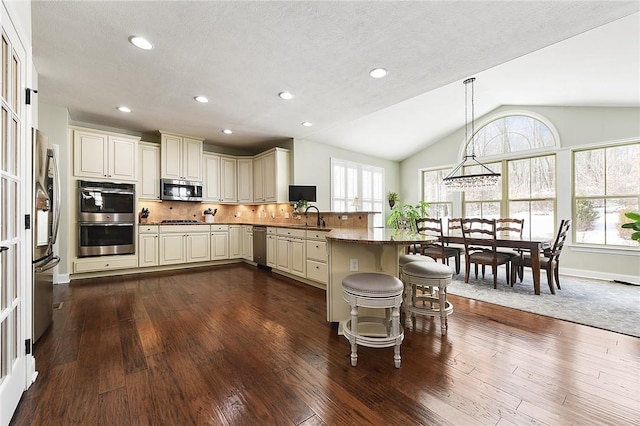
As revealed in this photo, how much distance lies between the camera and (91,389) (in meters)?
1.65

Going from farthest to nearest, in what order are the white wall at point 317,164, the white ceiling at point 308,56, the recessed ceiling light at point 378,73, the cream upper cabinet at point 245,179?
the cream upper cabinet at point 245,179, the white wall at point 317,164, the recessed ceiling light at point 378,73, the white ceiling at point 308,56

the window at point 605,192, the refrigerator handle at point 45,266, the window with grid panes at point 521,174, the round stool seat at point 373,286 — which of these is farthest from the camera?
the window with grid panes at point 521,174

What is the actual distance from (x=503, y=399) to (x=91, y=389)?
2.47 meters

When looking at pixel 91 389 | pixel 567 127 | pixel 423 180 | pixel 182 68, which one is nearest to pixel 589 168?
pixel 567 127

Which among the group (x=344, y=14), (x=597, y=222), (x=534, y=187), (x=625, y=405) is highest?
(x=344, y=14)

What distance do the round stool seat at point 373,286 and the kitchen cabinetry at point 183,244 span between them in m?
4.20

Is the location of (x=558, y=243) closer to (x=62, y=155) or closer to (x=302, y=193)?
(x=302, y=193)

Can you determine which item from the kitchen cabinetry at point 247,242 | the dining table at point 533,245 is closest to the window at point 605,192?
the dining table at point 533,245

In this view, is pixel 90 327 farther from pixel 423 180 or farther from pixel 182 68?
pixel 423 180

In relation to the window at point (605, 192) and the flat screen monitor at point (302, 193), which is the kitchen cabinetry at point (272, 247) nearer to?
the flat screen monitor at point (302, 193)

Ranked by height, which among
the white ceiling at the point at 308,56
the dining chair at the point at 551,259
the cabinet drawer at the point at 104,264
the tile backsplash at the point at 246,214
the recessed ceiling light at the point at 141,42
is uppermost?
the white ceiling at the point at 308,56

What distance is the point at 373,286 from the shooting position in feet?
6.22

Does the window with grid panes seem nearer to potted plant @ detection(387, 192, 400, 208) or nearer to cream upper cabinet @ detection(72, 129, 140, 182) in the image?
potted plant @ detection(387, 192, 400, 208)

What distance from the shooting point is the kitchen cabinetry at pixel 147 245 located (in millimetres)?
4762
